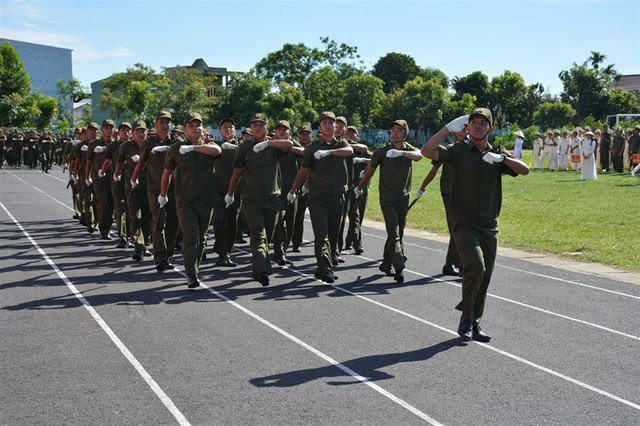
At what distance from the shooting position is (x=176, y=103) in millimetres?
65375

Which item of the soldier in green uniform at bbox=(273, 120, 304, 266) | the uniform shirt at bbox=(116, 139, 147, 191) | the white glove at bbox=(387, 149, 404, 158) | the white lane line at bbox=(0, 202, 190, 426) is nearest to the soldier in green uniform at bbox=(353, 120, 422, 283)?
the white glove at bbox=(387, 149, 404, 158)

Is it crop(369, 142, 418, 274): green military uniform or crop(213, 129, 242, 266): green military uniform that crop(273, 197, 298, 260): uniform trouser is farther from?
crop(369, 142, 418, 274): green military uniform

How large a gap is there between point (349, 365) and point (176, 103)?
6062 cm

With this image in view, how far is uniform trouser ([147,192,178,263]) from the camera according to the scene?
38.6 feet

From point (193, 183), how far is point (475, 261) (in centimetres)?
432

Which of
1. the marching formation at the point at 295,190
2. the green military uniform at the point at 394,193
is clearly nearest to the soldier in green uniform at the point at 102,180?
the marching formation at the point at 295,190

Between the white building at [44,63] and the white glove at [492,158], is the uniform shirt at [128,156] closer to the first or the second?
the white glove at [492,158]

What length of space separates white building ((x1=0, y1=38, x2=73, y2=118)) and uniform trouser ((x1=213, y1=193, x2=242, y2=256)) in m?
90.2

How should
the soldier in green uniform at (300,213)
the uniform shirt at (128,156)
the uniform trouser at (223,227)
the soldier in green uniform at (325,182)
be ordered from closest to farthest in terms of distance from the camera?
1. the soldier in green uniform at (325,182)
2. the uniform trouser at (223,227)
3. the uniform shirt at (128,156)
4. the soldier in green uniform at (300,213)

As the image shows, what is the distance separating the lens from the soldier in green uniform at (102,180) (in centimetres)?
1526

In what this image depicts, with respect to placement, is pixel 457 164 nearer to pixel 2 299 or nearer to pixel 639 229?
pixel 2 299

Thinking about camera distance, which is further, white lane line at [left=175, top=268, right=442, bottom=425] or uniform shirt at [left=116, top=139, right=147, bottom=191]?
uniform shirt at [left=116, top=139, right=147, bottom=191]

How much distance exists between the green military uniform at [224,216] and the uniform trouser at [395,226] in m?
2.59

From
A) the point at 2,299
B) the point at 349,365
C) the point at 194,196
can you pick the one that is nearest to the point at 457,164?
the point at 349,365
